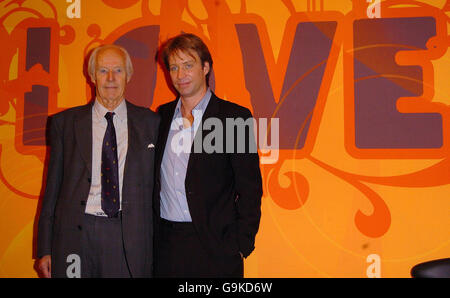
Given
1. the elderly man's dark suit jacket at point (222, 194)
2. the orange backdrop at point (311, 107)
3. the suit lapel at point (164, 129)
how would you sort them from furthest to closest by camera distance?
the orange backdrop at point (311, 107), the suit lapel at point (164, 129), the elderly man's dark suit jacket at point (222, 194)

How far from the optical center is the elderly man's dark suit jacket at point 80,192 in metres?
2.01

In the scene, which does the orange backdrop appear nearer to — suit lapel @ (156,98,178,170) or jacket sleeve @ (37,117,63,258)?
suit lapel @ (156,98,178,170)

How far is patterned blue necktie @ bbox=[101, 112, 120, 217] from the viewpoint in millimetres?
2010

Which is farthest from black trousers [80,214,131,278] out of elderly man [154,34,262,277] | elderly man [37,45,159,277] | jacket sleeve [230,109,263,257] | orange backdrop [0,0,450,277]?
orange backdrop [0,0,450,277]

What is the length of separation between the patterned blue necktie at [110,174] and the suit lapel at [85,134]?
0.08m

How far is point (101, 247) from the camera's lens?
6.56 feet

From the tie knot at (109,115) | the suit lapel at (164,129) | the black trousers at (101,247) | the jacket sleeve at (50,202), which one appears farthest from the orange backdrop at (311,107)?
the black trousers at (101,247)

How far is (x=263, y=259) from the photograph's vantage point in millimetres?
2777

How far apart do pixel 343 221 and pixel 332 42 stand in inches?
53.2

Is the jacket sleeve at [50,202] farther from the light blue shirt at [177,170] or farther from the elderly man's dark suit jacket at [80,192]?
the light blue shirt at [177,170]

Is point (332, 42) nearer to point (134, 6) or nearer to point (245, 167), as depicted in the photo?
point (245, 167)

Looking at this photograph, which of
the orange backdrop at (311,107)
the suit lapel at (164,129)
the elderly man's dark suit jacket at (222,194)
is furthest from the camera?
the orange backdrop at (311,107)

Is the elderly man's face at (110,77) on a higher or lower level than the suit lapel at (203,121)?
higher
